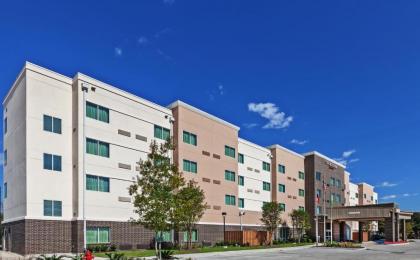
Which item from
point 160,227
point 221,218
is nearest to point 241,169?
point 221,218

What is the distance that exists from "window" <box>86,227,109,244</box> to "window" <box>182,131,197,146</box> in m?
13.7

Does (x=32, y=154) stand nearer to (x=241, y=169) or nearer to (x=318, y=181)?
(x=241, y=169)

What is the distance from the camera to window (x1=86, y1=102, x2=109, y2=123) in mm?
37375

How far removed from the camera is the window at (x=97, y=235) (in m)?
35.8

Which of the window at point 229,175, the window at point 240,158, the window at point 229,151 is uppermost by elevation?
the window at point 229,151

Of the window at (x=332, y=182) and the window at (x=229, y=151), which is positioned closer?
the window at (x=229, y=151)

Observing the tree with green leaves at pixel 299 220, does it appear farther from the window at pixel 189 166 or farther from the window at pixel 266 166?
the window at pixel 189 166

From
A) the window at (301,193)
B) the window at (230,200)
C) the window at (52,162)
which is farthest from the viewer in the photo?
the window at (301,193)

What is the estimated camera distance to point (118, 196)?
39188 mm

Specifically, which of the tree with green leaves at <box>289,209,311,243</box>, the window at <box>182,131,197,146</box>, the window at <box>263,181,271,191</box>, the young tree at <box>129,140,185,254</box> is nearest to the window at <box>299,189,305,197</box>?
the tree with green leaves at <box>289,209,311,243</box>

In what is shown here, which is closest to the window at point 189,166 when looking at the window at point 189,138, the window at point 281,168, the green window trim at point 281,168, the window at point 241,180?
the window at point 189,138

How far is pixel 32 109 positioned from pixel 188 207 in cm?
1452

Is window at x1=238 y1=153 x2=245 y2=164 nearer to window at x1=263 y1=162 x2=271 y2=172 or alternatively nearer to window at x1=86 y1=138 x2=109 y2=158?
window at x1=263 y1=162 x2=271 y2=172

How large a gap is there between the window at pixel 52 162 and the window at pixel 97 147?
2.50 m
